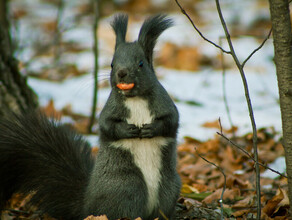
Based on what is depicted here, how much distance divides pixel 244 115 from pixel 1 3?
3188 mm

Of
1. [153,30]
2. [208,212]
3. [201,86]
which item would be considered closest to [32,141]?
[153,30]

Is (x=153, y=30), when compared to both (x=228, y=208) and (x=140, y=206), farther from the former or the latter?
(x=228, y=208)

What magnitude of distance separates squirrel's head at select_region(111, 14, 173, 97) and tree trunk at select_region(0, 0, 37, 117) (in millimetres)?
1457

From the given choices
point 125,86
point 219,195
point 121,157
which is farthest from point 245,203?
point 125,86

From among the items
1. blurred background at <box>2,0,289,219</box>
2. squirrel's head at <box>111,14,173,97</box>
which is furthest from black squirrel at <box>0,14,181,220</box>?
blurred background at <box>2,0,289,219</box>

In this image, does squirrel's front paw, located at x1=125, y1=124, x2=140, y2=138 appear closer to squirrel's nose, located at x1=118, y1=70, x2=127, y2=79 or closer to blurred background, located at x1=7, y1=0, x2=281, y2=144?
squirrel's nose, located at x1=118, y1=70, x2=127, y2=79

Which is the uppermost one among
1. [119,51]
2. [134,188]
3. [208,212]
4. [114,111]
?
[119,51]

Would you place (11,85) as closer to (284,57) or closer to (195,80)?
(284,57)

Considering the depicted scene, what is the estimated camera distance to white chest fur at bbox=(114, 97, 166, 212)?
2488 millimetres

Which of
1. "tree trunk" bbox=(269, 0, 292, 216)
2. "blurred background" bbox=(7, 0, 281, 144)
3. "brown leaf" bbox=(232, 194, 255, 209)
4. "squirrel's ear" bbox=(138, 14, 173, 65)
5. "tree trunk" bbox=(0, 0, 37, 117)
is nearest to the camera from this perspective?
"tree trunk" bbox=(269, 0, 292, 216)

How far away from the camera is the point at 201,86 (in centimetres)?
607

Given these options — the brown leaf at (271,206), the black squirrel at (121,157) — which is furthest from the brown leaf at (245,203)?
the black squirrel at (121,157)

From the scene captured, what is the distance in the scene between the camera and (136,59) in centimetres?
252

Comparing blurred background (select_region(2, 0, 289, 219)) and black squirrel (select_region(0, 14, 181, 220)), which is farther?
blurred background (select_region(2, 0, 289, 219))
